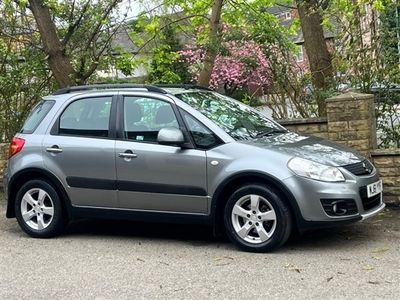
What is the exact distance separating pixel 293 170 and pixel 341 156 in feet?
2.20

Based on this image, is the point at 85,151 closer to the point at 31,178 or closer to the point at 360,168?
the point at 31,178

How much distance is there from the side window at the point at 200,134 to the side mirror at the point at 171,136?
0.15 metres

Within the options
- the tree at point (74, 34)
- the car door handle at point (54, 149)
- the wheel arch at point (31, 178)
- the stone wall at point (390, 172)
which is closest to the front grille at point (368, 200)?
the stone wall at point (390, 172)

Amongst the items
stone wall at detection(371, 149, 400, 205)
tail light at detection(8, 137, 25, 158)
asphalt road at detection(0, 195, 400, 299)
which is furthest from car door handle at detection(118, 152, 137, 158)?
stone wall at detection(371, 149, 400, 205)

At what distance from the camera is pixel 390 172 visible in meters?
7.71

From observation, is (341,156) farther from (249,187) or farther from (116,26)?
(116,26)

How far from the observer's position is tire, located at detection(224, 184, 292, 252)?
19.2ft

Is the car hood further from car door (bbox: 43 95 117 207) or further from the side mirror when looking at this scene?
car door (bbox: 43 95 117 207)

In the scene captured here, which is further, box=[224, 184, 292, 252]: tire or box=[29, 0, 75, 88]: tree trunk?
box=[29, 0, 75, 88]: tree trunk

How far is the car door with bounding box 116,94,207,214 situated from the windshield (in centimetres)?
35

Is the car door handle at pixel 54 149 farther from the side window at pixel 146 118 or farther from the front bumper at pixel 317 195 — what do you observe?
the front bumper at pixel 317 195

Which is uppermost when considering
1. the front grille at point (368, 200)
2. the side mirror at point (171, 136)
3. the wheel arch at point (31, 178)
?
the side mirror at point (171, 136)

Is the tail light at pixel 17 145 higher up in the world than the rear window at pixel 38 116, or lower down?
lower down

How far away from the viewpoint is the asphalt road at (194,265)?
194 inches
